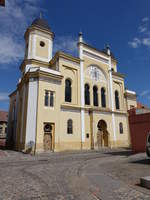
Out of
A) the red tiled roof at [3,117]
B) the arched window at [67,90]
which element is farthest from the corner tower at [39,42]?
the red tiled roof at [3,117]

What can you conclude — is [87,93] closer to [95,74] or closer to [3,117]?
[95,74]

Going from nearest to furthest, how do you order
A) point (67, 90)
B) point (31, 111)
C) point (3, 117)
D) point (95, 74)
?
point (31, 111)
point (67, 90)
point (95, 74)
point (3, 117)

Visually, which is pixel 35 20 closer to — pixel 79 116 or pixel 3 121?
pixel 79 116

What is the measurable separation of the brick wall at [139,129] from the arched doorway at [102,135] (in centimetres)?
738

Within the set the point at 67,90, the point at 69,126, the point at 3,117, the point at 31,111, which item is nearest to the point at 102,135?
the point at 69,126

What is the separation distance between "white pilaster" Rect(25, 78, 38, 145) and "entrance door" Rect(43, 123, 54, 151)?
1.64 meters

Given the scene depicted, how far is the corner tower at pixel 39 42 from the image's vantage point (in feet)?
80.7

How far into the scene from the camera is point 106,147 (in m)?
24.2

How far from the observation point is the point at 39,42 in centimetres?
2520

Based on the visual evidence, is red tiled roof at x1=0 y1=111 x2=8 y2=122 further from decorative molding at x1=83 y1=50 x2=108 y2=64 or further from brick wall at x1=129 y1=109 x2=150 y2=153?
brick wall at x1=129 y1=109 x2=150 y2=153

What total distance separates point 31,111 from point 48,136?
375 centimetres

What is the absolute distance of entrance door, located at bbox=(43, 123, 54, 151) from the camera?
60.8 ft

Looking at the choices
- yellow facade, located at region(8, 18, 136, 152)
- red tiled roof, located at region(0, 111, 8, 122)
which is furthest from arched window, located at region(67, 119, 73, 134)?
red tiled roof, located at region(0, 111, 8, 122)

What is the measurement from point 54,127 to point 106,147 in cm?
1012
